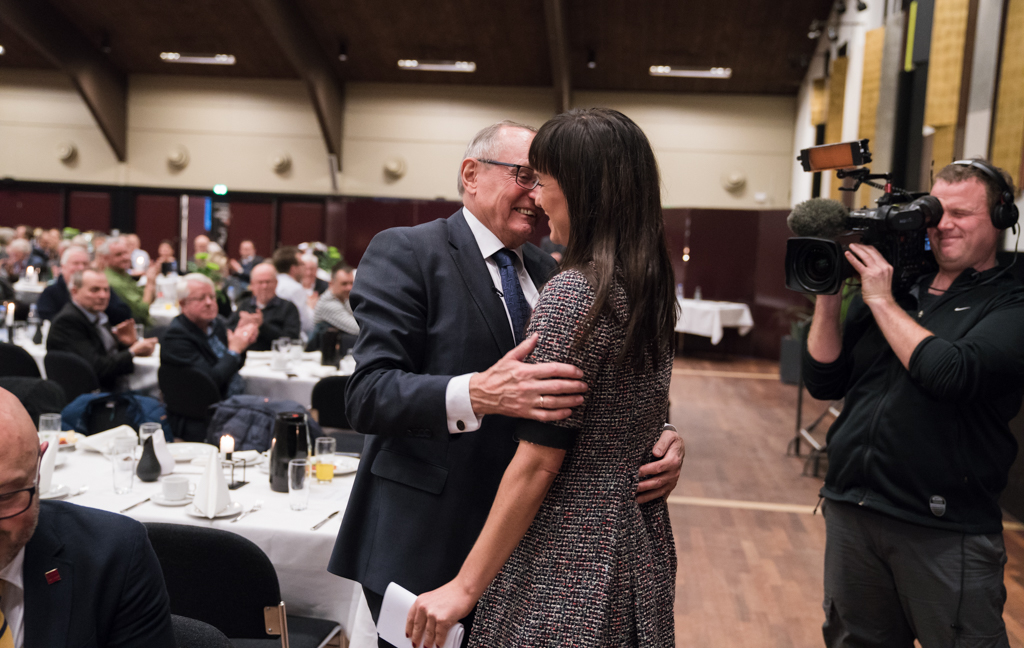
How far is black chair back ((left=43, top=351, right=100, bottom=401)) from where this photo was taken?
4391 mm

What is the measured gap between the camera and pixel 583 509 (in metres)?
1.14

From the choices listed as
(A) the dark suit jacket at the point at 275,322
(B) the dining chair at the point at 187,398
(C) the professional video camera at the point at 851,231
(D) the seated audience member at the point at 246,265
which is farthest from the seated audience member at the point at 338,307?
(C) the professional video camera at the point at 851,231

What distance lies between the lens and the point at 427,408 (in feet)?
4.20

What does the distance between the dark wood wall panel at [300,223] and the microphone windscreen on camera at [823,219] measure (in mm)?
13697

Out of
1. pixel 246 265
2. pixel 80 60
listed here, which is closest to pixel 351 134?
pixel 80 60

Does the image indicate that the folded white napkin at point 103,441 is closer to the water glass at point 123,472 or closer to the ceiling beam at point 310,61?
the water glass at point 123,472

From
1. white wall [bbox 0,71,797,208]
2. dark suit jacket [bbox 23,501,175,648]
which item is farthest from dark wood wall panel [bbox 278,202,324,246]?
dark suit jacket [bbox 23,501,175,648]

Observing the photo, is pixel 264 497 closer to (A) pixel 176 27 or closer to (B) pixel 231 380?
(B) pixel 231 380

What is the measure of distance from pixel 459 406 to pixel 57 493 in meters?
1.68

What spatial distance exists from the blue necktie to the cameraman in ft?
2.78

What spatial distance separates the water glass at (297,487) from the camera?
89.0 inches

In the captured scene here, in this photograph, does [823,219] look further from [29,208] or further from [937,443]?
[29,208]

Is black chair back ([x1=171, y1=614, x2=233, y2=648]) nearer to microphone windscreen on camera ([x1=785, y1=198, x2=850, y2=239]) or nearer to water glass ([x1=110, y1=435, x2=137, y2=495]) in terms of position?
water glass ([x1=110, y1=435, x2=137, y2=495])

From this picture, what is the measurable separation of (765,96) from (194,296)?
468 inches
